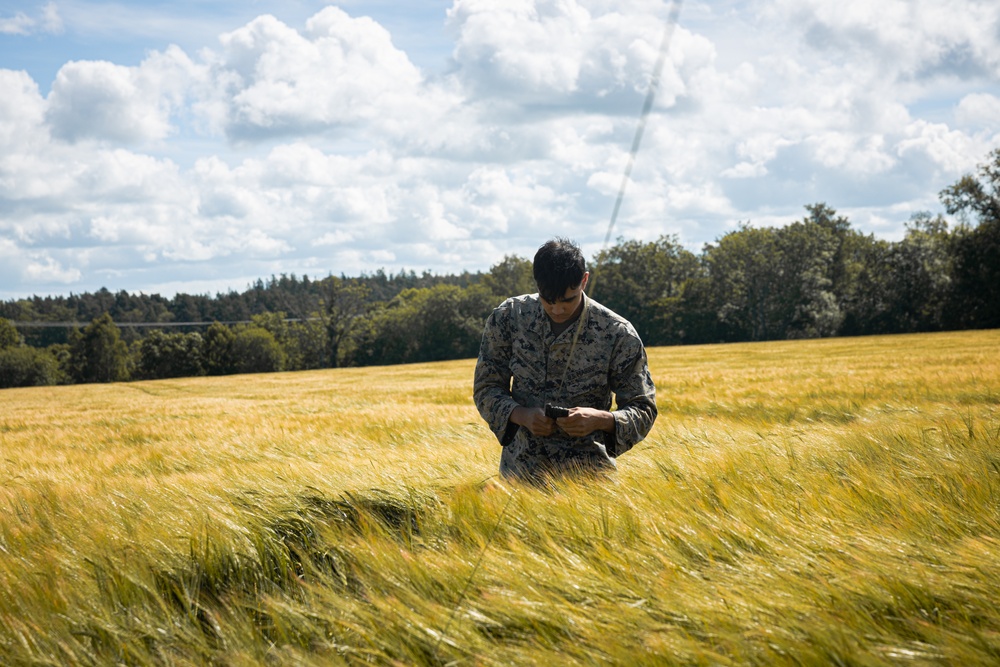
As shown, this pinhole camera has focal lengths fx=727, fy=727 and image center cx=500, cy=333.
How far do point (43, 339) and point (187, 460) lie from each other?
486ft

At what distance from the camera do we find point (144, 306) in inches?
6422

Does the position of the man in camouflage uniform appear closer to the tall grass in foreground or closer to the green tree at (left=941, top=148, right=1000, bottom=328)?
the tall grass in foreground

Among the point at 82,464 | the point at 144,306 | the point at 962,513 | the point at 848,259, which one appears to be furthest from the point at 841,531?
the point at 144,306

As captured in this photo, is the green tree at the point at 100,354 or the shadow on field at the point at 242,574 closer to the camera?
the shadow on field at the point at 242,574

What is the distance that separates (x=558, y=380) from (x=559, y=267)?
777 millimetres

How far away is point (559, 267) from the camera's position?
11.3ft

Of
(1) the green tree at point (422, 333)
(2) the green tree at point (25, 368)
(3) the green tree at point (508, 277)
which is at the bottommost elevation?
(2) the green tree at point (25, 368)

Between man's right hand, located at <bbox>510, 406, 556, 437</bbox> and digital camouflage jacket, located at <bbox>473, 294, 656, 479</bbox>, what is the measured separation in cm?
12

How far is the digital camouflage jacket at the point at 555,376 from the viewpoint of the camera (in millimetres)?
3869

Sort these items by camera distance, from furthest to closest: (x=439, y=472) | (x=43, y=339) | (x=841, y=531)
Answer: (x=43, y=339), (x=439, y=472), (x=841, y=531)

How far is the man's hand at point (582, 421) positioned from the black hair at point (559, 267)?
566 millimetres

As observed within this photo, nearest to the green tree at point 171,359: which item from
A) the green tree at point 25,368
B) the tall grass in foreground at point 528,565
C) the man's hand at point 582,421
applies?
the green tree at point 25,368

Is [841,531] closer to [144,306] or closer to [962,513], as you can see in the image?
[962,513]

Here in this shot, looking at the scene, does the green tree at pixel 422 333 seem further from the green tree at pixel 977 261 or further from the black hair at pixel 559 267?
the black hair at pixel 559 267
